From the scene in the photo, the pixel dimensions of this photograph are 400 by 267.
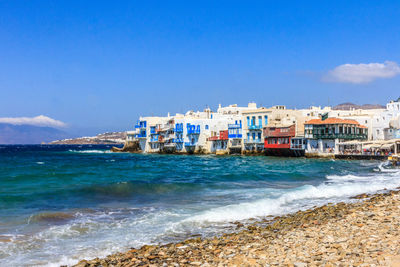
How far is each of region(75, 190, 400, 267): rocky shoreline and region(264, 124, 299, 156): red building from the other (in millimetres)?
50445

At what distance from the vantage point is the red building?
6397 cm

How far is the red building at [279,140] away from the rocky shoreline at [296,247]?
50445mm

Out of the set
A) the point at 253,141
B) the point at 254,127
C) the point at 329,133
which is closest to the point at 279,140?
the point at 254,127

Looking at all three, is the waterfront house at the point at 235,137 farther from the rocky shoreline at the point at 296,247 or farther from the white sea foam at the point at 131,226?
the rocky shoreline at the point at 296,247

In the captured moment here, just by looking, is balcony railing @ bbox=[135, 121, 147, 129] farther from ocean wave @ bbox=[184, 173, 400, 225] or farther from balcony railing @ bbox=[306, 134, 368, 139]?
ocean wave @ bbox=[184, 173, 400, 225]

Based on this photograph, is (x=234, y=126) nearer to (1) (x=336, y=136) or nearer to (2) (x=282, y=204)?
(1) (x=336, y=136)

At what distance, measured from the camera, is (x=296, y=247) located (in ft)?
33.0

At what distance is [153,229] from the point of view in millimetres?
14688

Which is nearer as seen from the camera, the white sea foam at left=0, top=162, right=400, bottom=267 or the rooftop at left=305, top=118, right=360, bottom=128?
the white sea foam at left=0, top=162, right=400, bottom=267

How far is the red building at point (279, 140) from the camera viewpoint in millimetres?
63969

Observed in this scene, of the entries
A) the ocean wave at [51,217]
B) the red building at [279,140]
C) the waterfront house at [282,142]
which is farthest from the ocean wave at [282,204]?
the red building at [279,140]

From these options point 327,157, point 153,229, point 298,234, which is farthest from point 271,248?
point 327,157

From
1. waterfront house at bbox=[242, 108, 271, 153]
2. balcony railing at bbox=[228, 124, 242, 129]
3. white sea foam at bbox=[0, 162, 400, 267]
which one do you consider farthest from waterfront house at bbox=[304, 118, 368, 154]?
white sea foam at bbox=[0, 162, 400, 267]

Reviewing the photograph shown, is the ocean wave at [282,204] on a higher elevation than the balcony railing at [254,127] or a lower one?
lower
